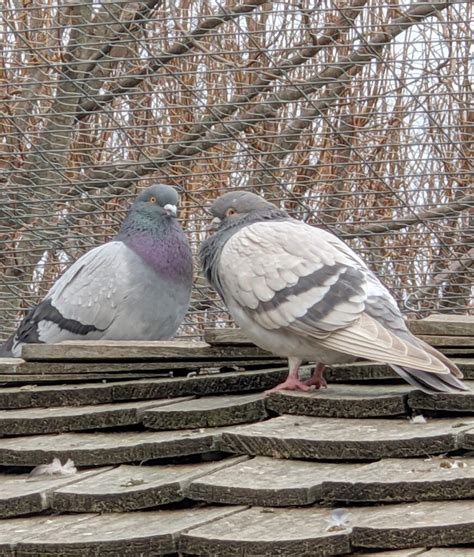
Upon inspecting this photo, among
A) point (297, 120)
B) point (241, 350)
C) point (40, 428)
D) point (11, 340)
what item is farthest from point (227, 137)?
point (40, 428)

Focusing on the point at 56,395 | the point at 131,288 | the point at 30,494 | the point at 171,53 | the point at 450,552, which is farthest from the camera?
the point at 171,53

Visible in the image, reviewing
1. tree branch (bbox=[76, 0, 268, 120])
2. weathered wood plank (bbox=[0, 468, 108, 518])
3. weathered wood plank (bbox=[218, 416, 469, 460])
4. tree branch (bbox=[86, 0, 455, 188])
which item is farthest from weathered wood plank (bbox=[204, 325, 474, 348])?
tree branch (bbox=[76, 0, 268, 120])

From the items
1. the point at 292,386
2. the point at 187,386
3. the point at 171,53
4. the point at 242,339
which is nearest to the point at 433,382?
the point at 292,386

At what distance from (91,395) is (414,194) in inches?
144

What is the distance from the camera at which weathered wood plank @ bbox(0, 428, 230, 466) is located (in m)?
2.97

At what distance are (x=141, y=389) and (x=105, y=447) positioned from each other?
46 cm

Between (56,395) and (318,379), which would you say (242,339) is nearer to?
(318,379)

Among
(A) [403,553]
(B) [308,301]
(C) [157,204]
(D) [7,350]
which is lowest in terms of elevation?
(A) [403,553]

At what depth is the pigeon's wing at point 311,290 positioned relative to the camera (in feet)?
10.9

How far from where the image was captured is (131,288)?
4.83 meters

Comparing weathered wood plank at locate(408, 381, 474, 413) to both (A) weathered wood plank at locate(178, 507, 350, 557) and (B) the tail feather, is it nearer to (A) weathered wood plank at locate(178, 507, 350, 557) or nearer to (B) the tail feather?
(B) the tail feather

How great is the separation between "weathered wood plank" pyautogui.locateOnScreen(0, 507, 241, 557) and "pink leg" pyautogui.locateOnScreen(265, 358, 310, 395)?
0.69 m

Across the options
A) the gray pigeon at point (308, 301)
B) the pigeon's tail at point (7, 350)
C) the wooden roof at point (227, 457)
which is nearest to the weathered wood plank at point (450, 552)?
the wooden roof at point (227, 457)

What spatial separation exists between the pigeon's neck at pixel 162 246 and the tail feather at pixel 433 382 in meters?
1.92
